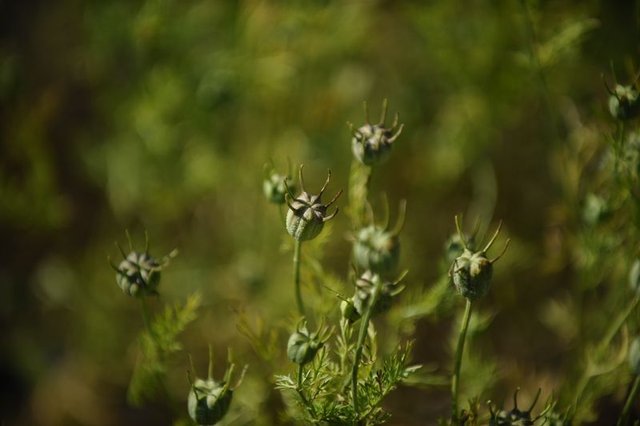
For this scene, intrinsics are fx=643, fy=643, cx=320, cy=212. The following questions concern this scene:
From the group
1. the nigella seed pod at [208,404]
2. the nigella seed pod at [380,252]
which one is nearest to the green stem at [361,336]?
the nigella seed pod at [380,252]

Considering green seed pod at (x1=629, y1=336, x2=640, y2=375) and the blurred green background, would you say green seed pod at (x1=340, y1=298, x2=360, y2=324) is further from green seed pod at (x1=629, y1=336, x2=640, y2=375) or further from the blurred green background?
the blurred green background

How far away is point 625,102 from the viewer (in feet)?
2.49

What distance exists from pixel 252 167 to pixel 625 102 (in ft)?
2.71

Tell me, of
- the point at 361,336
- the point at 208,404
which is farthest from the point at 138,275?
the point at 361,336

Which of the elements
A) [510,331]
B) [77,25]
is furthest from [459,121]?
[77,25]

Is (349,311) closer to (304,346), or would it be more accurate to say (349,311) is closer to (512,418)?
(304,346)

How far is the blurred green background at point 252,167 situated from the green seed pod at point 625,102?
438 mm

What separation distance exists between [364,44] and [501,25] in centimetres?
34

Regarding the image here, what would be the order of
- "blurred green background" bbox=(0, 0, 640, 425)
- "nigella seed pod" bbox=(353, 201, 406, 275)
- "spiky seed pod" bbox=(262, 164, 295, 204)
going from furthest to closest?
"blurred green background" bbox=(0, 0, 640, 425) < "spiky seed pod" bbox=(262, 164, 295, 204) < "nigella seed pod" bbox=(353, 201, 406, 275)

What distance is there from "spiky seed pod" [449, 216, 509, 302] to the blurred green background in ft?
1.91

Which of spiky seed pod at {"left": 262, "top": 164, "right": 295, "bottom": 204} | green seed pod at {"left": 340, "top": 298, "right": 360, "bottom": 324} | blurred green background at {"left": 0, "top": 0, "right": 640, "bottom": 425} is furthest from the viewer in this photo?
blurred green background at {"left": 0, "top": 0, "right": 640, "bottom": 425}

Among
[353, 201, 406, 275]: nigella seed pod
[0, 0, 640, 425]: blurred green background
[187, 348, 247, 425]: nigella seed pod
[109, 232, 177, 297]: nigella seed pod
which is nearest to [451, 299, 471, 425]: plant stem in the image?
[353, 201, 406, 275]: nigella seed pod

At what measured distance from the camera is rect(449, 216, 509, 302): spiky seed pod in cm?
65

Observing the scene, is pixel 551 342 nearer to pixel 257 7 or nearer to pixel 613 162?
pixel 613 162
